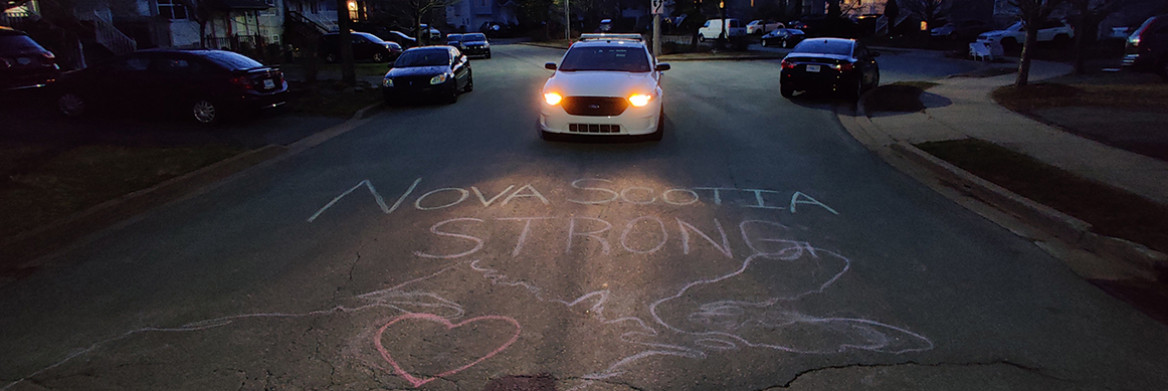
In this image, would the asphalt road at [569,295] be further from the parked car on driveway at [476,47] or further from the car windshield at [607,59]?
the parked car on driveway at [476,47]

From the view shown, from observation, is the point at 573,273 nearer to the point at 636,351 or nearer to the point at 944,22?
the point at 636,351

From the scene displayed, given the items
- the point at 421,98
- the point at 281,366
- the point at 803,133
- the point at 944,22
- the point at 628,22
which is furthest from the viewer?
the point at 628,22

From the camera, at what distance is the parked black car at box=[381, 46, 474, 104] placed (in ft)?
51.7

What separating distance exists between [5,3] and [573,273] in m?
12.7

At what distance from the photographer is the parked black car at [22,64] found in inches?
534

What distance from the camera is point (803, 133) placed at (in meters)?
11.6

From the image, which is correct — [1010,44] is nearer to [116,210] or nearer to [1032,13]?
[1032,13]

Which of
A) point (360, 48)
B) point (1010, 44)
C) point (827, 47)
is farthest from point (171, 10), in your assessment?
point (1010, 44)

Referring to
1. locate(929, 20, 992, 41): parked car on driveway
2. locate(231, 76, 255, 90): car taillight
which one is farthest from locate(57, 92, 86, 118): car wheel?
locate(929, 20, 992, 41): parked car on driveway

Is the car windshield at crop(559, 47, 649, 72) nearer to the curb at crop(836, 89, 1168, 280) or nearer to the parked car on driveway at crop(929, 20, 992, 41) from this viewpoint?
the curb at crop(836, 89, 1168, 280)

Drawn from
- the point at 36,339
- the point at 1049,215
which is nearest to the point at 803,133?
the point at 1049,215

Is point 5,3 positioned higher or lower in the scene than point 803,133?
higher

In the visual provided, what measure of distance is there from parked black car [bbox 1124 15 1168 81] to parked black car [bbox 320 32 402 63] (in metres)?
27.0

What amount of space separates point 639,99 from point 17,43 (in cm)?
1301
